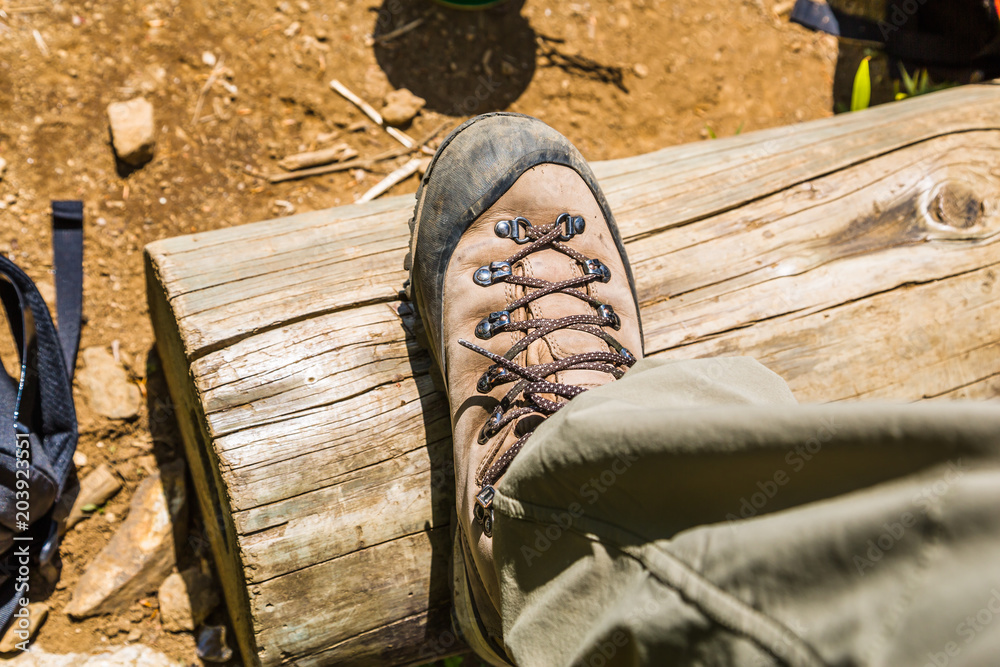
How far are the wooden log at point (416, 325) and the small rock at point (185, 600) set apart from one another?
0.31 meters

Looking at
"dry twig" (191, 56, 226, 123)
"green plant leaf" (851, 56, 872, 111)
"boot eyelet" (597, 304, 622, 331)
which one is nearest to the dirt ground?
"dry twig" (191, 56, 226, 123)

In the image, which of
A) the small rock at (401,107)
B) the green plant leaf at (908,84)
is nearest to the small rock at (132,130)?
the small rock at (401,107)

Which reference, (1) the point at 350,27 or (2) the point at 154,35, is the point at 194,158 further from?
(1) the point at 350,27

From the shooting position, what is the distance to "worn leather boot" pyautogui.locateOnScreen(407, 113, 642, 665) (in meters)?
1.32

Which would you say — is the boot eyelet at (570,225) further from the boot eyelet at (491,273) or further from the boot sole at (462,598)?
the boot sole at (462,598)

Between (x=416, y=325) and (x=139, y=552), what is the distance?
4.16ft

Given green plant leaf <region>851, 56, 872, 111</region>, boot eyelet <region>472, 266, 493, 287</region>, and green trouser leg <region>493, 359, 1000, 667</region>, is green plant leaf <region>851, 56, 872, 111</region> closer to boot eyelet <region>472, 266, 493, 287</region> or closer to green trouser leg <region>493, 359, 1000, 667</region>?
boot eyelet <region>472, 266, 493, 287</region>

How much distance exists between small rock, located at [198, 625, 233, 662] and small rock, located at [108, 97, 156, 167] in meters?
1.83

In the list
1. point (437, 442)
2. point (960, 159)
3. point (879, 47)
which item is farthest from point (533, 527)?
point (879, 47)

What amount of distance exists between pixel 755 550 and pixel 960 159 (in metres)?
1.97

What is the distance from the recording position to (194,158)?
2.61m

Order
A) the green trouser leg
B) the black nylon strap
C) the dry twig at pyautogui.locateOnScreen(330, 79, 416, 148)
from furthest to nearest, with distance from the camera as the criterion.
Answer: the dry twig at pyautogui.locateOnScreen(330, 79, 416, 148)
the black nylon strap
the green trouser leg

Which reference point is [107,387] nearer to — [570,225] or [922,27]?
[570,225]

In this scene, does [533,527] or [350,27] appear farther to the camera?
[350,27]
